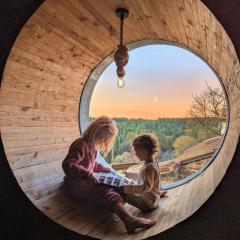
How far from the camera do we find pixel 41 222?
1389 mm

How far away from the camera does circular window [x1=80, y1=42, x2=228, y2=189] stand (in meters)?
2.86

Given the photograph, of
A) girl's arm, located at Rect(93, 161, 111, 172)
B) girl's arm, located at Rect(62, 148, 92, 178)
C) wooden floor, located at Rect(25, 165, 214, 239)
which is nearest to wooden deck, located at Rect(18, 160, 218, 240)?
wooden floor, located at Rect(25, 165, 214, 239)

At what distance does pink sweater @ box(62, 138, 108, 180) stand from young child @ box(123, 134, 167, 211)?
35 centimetres

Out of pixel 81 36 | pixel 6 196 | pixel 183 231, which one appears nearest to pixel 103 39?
pixel 81 36

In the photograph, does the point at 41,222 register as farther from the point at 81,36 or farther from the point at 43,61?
the point at 81,36

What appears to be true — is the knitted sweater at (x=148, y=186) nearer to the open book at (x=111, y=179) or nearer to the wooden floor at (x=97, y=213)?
the wooden floor at (x=97, y=213)

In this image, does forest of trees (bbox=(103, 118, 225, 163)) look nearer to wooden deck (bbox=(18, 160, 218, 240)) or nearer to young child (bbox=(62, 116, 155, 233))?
young child (bbox=(62, 116, 155, 233))

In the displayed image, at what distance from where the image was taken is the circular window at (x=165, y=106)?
286cm

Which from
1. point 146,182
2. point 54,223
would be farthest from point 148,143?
point 54,223

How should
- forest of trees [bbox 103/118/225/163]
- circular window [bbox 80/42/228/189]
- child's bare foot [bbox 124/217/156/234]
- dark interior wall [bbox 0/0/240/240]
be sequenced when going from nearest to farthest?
dark interior wall [bbox 0/0/240/240]
child's bare foot [bbox 124/217/156/234]
circular window [bbox 80/42/228/189]
forest of trees [bbox 103/118/225/163]

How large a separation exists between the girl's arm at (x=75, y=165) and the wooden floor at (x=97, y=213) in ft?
0.47

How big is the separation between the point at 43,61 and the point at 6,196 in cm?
104

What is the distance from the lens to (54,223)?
54.6 inches

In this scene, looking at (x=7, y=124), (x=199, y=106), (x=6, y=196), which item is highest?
(x=199, y=106)
